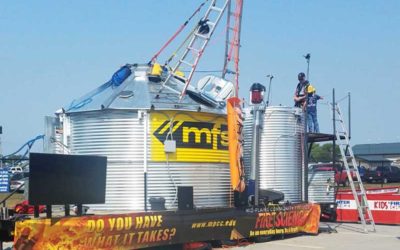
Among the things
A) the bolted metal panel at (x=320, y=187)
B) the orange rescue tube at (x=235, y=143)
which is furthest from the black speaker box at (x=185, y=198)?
the bolted metal panel at (x=320, y=187)

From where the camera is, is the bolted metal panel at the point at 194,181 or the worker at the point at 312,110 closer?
the bolted metal panel at the point at 194,181

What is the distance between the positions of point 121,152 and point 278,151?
5102 mm

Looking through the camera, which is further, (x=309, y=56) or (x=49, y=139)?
(x=309, y=56)

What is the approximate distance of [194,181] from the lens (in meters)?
16.0

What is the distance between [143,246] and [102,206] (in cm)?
274

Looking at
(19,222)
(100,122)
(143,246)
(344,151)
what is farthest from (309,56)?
(19,222)

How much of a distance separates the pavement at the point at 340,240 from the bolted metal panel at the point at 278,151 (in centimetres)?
165

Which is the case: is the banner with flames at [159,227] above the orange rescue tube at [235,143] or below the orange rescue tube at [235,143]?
below

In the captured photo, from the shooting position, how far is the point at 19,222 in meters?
11.4

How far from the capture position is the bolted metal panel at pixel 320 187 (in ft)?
66.6

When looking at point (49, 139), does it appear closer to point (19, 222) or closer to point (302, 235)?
point (19, 222)

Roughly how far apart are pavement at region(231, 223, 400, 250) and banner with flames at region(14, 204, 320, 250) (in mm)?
375

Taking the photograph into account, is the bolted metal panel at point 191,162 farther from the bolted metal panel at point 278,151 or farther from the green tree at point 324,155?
the green tree at point 324,155

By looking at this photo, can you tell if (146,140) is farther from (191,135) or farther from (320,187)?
(320,187)
